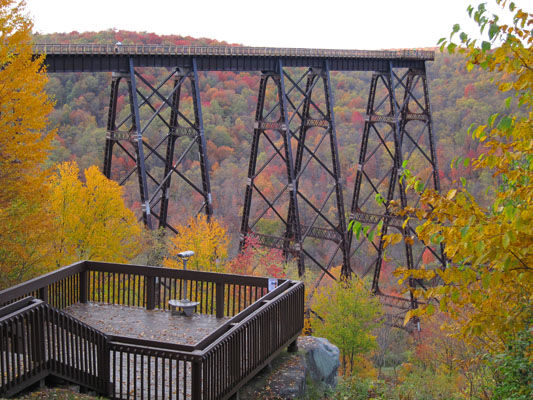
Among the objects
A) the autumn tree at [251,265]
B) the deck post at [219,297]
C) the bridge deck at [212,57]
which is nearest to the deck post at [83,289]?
the deck post at [219,297]

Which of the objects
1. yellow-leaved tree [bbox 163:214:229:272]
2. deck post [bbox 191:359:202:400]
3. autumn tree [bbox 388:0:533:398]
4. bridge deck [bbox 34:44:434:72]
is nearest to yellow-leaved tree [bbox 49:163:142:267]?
yellow-leaved tree [bbox 163:214:229:272]

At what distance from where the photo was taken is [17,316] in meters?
6.95

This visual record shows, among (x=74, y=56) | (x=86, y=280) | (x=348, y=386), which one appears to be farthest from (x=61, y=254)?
(x=348, y=386)

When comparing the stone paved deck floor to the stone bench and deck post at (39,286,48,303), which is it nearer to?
the stone bench

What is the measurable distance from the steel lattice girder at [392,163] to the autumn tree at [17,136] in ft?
21.3

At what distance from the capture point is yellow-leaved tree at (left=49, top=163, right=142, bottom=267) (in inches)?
697

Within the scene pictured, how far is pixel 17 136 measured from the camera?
482 inches

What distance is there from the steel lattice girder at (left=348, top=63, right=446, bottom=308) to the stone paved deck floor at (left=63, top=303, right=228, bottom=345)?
9.41ft

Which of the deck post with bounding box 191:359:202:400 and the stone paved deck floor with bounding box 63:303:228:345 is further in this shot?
the stone paved deck floor with bounding box 63:303:228:345

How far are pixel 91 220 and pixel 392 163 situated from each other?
46502 mm

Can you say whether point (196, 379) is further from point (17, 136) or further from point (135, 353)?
point (17, 136)

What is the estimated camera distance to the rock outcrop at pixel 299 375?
26.7ft

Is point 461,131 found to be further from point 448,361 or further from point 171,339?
point 171,339

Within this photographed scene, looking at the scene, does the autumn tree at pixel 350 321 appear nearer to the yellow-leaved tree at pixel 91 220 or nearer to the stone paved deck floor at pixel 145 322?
the yellow-leaved tree at pixel 91 220
